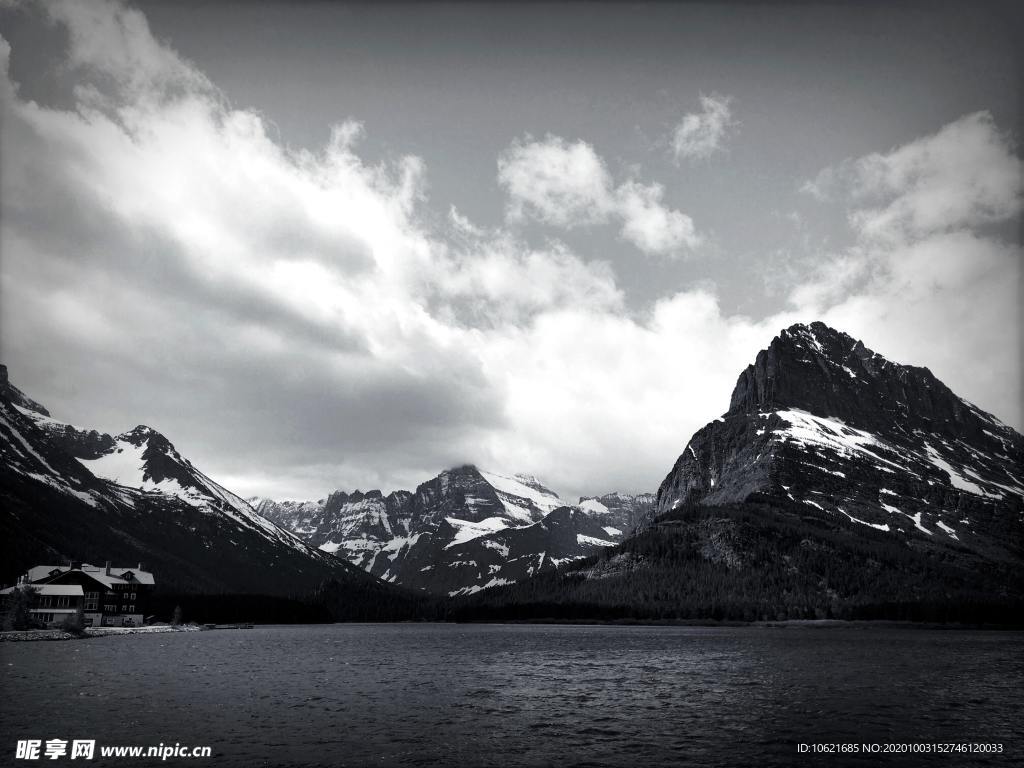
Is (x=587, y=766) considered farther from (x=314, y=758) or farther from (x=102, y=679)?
(x=102, y=679)

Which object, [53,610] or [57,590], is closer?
[53,610]

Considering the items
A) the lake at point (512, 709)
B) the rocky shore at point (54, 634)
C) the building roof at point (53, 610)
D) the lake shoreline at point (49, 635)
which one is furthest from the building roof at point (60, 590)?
the lake at point (512, 709)

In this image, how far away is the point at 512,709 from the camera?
64.8 m

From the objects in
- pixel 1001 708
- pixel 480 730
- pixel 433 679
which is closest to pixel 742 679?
pixel 1001 708

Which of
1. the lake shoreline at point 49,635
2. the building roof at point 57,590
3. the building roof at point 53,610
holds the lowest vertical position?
the lake shoreline at point 49,635

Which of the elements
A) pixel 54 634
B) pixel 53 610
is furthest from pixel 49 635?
pixel 53 610

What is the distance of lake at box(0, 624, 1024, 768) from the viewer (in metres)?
45.9

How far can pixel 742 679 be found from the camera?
290 ft

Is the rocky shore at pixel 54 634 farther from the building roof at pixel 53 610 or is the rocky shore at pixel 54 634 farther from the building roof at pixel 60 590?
the building roof at pixel 60 590

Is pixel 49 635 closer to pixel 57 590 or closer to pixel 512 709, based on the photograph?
pixel 57 590

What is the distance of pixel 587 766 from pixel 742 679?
2104 inches

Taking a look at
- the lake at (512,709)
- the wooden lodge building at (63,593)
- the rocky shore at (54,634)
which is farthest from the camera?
the wooden lodge building at (63,593)

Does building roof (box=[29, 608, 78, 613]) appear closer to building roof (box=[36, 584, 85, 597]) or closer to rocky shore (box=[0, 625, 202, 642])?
building roof (box=[36, 584, 85, 597])

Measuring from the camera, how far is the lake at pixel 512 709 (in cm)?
4588
